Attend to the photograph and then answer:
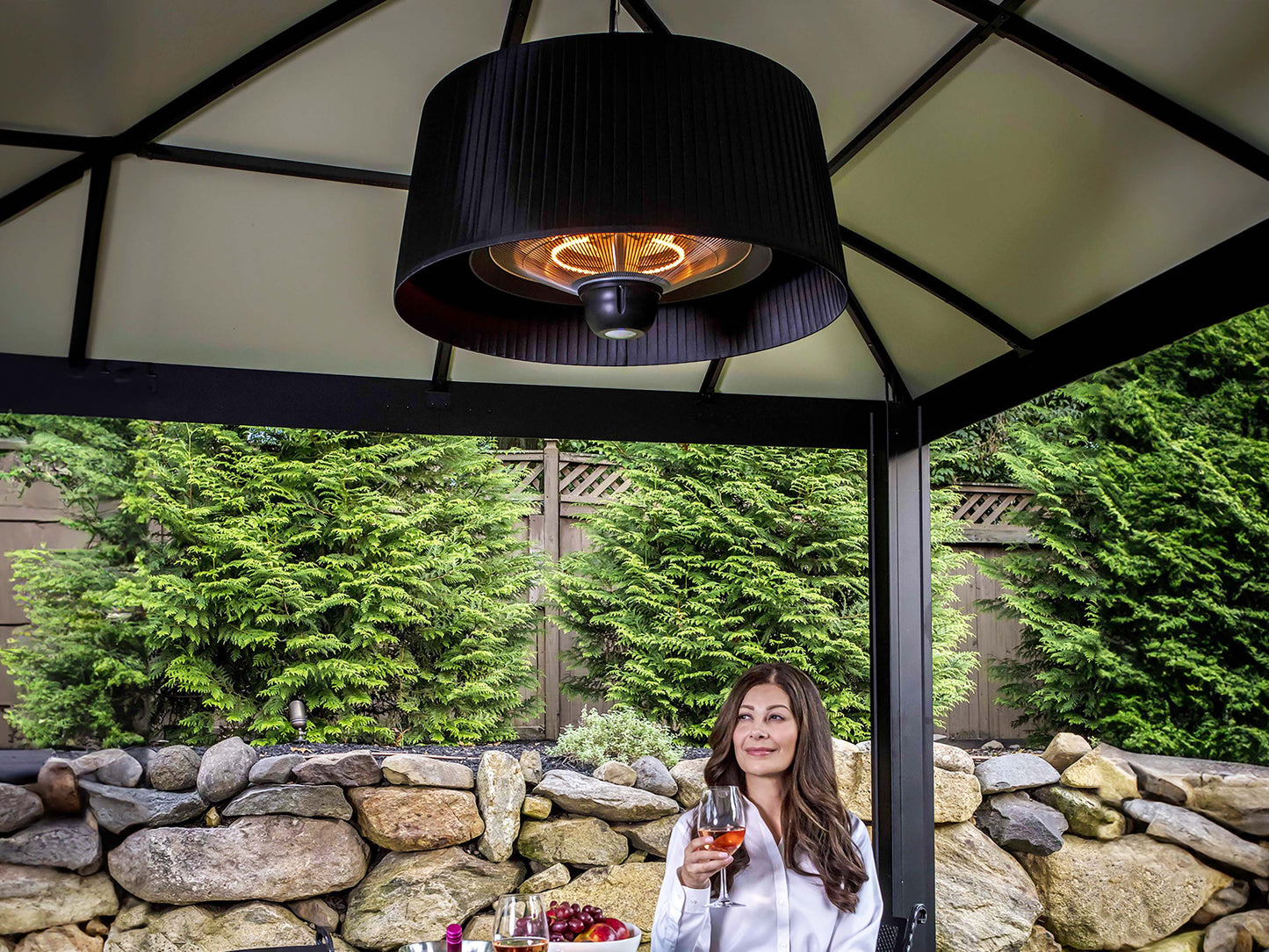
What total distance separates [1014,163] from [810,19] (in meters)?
0.61

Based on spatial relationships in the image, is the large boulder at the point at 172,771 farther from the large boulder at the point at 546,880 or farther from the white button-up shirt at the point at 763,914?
the white button-up shirt at the point at 763,914

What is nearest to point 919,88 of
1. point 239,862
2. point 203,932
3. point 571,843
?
point 571,843

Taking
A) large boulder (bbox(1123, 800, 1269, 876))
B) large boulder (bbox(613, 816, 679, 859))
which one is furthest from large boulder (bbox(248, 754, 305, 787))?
large boulder (bbox(1123, 800, 1269, 876))

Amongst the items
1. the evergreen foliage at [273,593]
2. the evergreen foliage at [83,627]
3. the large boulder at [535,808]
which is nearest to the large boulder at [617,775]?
the large boulder at [535,808]

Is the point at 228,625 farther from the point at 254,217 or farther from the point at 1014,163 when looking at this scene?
the point at 1014,163

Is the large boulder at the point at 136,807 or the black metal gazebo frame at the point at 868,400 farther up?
the black metal gazebo frame at the point at 868,400

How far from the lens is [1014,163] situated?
262cm

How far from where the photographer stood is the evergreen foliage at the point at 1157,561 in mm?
6488

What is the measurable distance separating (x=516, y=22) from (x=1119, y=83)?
4.25ft

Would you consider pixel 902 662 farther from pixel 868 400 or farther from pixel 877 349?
pixel 877 349

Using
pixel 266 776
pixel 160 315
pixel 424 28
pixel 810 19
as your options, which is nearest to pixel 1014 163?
pixel 810 19

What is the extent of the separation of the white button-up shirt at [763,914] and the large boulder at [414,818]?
273cm

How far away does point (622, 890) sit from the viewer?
17.0ft

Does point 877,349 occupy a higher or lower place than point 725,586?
higher
